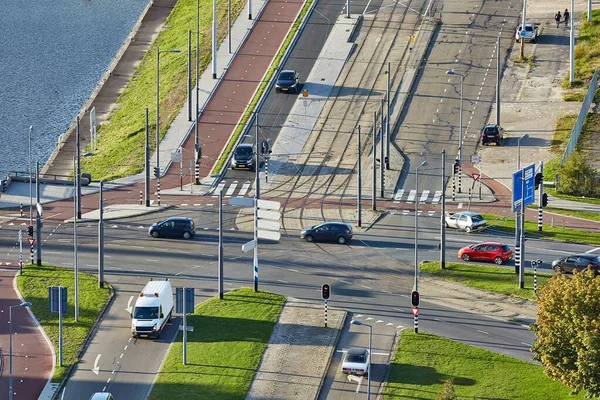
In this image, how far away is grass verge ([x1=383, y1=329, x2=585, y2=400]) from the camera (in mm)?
85875

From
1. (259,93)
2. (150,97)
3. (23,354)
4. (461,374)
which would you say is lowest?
(461,374)

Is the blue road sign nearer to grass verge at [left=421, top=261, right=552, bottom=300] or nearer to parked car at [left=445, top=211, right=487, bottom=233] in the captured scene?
grass verge at [left=421, top=261, right=552, bottom=300]

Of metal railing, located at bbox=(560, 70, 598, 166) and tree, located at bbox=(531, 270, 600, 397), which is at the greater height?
metal railing, located at bbox=(560, 70, 598, 166)

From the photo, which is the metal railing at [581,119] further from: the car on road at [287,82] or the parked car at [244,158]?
the car on road at [287,82]

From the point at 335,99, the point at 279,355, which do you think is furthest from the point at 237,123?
the point at 279,355

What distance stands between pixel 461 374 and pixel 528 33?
233 feet

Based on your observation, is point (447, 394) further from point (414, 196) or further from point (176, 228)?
point (414, 196)

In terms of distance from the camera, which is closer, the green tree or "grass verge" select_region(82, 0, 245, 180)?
the green tree

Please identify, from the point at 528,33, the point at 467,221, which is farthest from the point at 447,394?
the point at 528,33

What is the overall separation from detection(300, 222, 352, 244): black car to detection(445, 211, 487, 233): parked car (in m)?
8.54

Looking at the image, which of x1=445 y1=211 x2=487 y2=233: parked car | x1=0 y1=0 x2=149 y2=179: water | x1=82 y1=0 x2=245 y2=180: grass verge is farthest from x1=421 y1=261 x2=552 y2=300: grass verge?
x1=0 y1=0 x2=149 y2=179: water

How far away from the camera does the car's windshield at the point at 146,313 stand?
306 feet

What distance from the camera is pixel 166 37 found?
171 meters

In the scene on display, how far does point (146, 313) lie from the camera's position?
93438 millimetres
